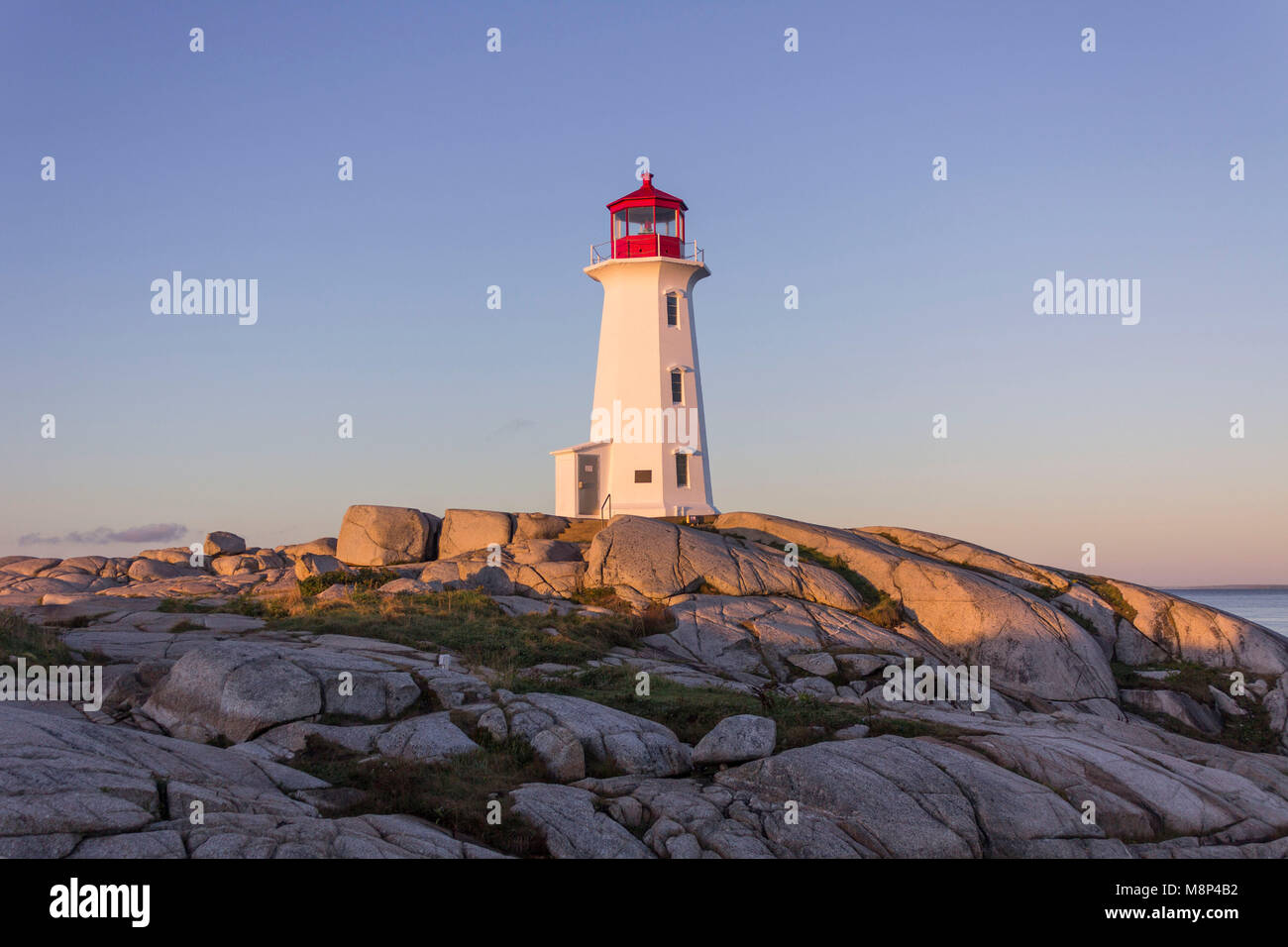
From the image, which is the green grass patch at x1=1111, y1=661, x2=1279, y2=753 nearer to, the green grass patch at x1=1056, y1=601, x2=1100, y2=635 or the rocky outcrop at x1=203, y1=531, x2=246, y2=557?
the green grass patch at x1=1056, y1=601, x2=1100, y2=635

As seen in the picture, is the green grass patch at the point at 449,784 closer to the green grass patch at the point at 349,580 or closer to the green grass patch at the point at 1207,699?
the green grass patch at the point at 349,580

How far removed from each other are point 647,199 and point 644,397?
8524 mm

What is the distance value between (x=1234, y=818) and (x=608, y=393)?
3060 centimetres

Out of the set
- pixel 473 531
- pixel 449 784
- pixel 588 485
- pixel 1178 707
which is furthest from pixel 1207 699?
pixel 588 485

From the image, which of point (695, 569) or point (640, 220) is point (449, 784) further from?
point (640, 220)

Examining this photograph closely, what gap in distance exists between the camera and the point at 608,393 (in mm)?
41656

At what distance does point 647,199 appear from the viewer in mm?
41656

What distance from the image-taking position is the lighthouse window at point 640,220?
Result: 42469 mm

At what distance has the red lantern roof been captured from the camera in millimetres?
41719

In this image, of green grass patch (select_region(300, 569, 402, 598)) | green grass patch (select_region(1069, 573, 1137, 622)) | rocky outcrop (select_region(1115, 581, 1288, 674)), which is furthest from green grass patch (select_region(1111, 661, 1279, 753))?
green grass patch (select_region(300, 569, 402, 598))

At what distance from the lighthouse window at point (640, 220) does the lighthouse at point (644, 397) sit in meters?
0.31

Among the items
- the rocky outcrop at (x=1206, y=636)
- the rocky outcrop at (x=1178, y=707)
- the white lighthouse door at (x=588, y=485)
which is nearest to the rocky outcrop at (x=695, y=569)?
the rocky outcrop at (x=1178, y=707)
